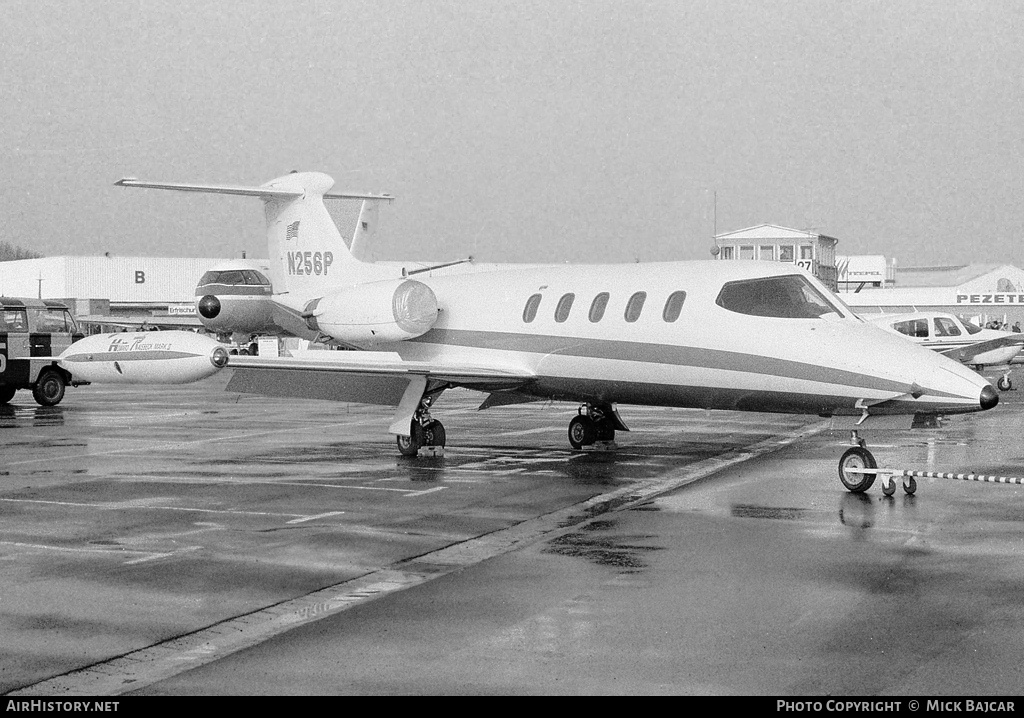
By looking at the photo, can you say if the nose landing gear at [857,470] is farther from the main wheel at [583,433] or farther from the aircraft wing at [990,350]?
the aircraft wing at [990,350]

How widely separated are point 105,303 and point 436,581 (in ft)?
257

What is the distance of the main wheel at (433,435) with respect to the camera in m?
17.6

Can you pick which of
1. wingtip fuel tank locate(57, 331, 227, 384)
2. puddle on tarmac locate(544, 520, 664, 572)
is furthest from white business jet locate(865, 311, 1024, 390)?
puddle on tarmac locate(544, 520, 664, 572)

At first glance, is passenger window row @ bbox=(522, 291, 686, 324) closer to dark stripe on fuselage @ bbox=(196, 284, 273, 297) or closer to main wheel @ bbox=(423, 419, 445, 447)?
main wheel @ bbox=(423, 419, 445, 447)

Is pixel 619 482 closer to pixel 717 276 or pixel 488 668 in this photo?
pixel 717 276

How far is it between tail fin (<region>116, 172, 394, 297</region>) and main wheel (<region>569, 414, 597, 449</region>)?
5146 mm

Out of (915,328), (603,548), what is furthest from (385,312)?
(915,328)

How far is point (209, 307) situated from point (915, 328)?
77.0ft

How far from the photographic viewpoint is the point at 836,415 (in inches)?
550

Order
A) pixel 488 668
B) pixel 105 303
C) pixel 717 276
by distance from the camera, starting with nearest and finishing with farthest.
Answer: pixel 488 668 < pixel 717 276 < pixel 105 303

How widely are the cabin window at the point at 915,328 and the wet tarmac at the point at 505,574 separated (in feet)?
68.7

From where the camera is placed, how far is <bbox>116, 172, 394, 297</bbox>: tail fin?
2117 cm

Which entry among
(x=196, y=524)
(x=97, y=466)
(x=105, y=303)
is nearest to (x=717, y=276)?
(x=196, y=524)

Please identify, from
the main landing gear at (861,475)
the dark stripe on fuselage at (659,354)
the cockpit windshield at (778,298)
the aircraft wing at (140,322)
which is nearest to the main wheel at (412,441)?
the dark stripe on fuselage at (659,354)
